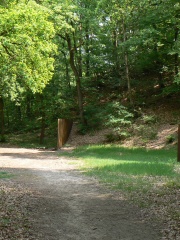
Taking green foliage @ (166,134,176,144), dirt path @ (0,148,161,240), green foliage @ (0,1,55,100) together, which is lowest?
dirt path @ (0,148,161,240)

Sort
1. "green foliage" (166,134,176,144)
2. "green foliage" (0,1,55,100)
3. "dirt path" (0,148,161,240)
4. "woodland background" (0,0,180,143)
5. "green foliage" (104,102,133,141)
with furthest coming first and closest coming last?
"green foliage" (104,102,133,141) < "green foliage" (166,134,176,144) < "woodland background" (0,0,180,143) < "green foliage" (0,1,55,100) < "dirt path" (0,148,161,240)

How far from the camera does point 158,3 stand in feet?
80.9

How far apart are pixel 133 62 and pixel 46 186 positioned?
25851 mm

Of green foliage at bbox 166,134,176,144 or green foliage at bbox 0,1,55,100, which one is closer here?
green foliage at bbox 0,1,55,100

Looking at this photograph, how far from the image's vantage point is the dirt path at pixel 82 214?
5.77 metres

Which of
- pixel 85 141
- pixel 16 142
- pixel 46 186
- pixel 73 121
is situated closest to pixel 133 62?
pixel 73 121

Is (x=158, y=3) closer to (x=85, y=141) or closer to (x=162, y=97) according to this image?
(x=162, y=97)

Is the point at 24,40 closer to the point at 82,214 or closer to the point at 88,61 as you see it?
the point at 82,214

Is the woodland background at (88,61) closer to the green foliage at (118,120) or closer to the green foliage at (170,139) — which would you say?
the green foliage at (118,120)

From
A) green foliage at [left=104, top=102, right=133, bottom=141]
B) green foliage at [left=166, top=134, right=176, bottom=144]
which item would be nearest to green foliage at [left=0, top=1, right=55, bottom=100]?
green foliage at [left=104, top=102, right=133, bottom=141]

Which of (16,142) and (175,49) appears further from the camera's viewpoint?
(16,142)

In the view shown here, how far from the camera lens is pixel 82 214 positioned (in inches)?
279

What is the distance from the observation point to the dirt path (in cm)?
577

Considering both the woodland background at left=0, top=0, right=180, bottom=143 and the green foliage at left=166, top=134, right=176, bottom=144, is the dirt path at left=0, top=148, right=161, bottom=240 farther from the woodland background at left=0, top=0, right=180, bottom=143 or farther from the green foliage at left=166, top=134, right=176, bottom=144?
the green foliage at left=166, top=134, right=176, bottom=144
